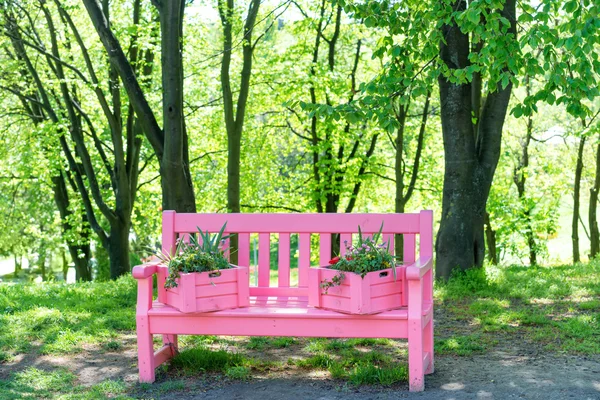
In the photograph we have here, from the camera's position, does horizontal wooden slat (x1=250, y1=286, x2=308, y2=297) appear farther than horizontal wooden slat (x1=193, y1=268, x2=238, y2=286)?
Yes

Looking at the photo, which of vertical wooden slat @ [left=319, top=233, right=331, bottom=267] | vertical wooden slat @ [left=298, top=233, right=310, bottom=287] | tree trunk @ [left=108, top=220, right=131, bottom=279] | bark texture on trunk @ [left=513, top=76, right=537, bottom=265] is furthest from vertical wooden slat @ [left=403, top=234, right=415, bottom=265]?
bark texture on trunk @ [left=513, top=76, right=537, bottom=265]

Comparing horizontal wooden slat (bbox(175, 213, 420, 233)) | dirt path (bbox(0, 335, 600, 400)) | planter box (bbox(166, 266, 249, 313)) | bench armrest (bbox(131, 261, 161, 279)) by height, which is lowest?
dirt path (bbox(0, 335, 600, 400))

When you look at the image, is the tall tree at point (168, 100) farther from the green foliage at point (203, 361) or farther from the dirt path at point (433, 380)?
the green foliage at point (203, 361)

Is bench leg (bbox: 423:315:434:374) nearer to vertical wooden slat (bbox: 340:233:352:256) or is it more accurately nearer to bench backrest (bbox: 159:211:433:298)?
bench backrest (bbox: 159:211:433:298)

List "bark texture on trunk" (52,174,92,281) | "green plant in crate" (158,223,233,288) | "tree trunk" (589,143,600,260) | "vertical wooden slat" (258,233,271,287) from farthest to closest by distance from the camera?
"bark texture on trunk" (52,174,92,281), "tree trunk" (589,143,600,260), "vertical wooden slat" (258,233,271,287), "green plant in crate" (158,223,233,288)

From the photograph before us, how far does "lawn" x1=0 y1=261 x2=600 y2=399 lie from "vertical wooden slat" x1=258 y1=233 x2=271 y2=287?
611mm

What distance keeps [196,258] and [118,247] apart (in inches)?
391

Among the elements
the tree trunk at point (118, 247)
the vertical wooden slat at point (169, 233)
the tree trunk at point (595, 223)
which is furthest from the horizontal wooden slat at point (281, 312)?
the tree trunk at point (595, 223)

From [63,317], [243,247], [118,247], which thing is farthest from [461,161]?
[118,247]

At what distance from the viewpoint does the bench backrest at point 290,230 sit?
4.89 meters

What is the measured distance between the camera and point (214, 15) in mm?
16203

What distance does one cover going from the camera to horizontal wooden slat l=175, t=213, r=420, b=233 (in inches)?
193

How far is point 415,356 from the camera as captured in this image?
14.3 ft

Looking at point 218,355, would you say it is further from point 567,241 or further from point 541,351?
point 567,241
